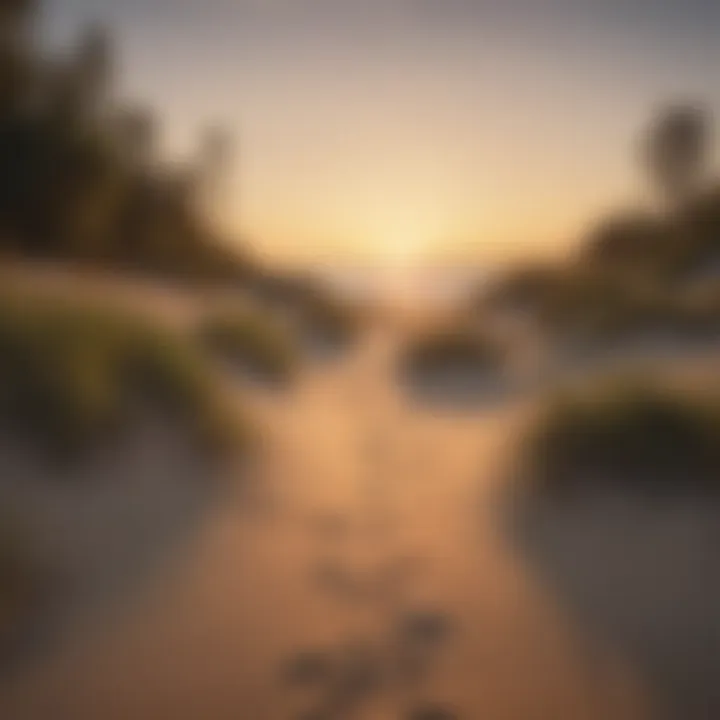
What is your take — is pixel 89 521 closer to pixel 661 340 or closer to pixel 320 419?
pixel 320 419

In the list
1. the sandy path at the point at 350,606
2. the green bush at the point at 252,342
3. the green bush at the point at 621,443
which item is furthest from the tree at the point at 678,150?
the green bush at the point at 252,342

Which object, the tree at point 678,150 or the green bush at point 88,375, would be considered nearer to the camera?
the green bush at point 88,375

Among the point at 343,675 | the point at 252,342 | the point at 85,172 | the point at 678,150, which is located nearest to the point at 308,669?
the point at 343,675

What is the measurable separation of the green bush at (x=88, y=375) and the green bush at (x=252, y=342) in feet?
0.11

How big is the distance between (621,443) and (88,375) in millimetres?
709

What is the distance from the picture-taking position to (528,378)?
118 centimetres

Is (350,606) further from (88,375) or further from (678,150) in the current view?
(678,150)

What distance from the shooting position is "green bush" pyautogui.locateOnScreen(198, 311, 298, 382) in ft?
3.79

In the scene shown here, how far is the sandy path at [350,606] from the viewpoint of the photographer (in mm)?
1104

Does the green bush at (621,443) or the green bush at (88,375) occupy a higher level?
the green bush at (88,375)

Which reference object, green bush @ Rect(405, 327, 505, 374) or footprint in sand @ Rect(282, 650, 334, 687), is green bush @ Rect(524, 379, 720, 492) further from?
footprint in sand @ Rect(282, 650, 334, 687)

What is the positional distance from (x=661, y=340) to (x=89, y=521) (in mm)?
801

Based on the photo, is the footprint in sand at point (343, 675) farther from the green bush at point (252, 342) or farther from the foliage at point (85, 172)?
the foliage at point (85, 172)

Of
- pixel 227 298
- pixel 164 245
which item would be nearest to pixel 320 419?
pixel 227 298
